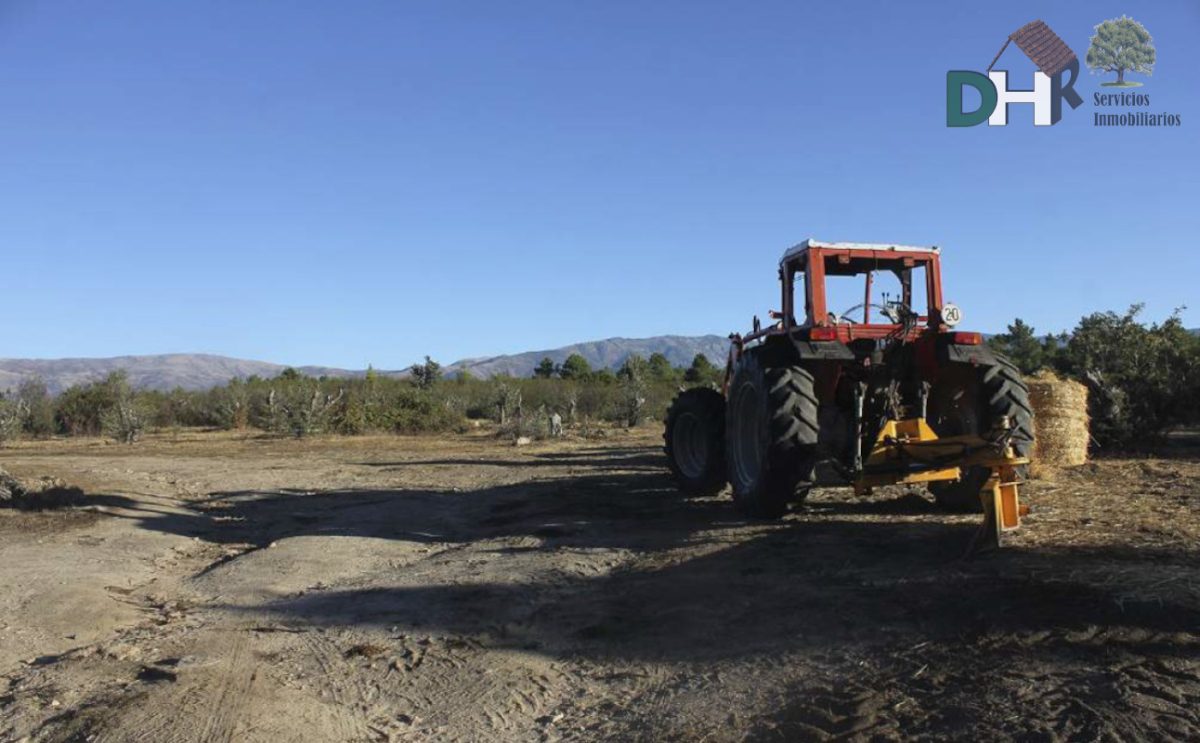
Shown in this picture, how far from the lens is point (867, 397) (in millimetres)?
7445

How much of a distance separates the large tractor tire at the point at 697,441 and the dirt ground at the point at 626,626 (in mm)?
1011

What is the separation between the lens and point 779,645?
4.15 m

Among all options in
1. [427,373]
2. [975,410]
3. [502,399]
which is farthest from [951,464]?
[427,373]

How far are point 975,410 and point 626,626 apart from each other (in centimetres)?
423

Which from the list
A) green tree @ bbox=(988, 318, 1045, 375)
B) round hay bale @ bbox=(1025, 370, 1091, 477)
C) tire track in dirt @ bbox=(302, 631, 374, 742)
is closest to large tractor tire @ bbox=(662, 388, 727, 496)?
round hay bale @ bbox=(1025, 370, 1091, 477)

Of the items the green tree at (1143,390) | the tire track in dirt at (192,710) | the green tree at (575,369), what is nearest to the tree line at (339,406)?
the green tree at (575,369)

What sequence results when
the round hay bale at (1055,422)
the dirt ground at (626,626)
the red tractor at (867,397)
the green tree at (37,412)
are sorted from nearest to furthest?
the dirt ground at (626,626) → the red tractor at (867,397) → the round hay bale at (1055,422) → the green tree at (37,412)

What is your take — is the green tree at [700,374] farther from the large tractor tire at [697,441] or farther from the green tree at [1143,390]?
the large tractor tire at [697,441]

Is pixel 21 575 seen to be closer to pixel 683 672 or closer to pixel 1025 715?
pixel 683 672

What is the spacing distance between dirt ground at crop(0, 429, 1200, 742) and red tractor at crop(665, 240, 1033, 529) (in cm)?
47

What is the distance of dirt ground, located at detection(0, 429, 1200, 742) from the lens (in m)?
3.38

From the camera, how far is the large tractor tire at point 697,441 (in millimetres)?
9195

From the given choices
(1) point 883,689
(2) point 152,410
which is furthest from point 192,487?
(2) point 152,410

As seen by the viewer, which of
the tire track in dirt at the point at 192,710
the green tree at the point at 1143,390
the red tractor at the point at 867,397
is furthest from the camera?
the green tree at the point at 1143,390
